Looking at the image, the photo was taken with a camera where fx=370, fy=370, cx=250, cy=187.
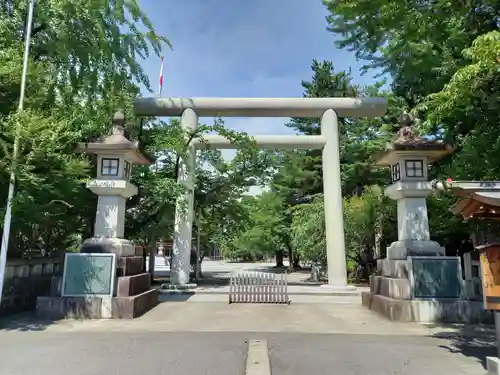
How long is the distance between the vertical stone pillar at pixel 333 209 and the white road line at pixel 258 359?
788 centimetres

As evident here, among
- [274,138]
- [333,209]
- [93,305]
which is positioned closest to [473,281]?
[333,209]

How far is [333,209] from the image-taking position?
13375 millimetres

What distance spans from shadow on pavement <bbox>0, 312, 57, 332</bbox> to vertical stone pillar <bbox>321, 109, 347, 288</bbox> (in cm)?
894

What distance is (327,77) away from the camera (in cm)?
2422

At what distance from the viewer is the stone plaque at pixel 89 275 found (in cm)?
819

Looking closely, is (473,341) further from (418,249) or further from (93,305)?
(93,305)

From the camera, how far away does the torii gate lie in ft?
43.5

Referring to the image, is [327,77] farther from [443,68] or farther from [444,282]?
[444,282]

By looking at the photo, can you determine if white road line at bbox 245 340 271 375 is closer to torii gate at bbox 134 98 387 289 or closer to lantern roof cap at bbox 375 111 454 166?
lantern roof cap at bbox 375 111 454 166

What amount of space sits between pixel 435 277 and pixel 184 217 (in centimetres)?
837

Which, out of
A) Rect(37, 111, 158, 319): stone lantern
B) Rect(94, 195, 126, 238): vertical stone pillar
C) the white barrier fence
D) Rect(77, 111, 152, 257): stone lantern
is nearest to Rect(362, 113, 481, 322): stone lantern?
the white barrier fence

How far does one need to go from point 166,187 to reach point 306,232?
720 centimetres

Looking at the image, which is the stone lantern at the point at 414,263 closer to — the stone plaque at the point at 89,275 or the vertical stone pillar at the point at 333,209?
the vertical stone pillar at the point at 333,209

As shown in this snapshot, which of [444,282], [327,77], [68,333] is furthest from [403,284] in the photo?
[327,77]
